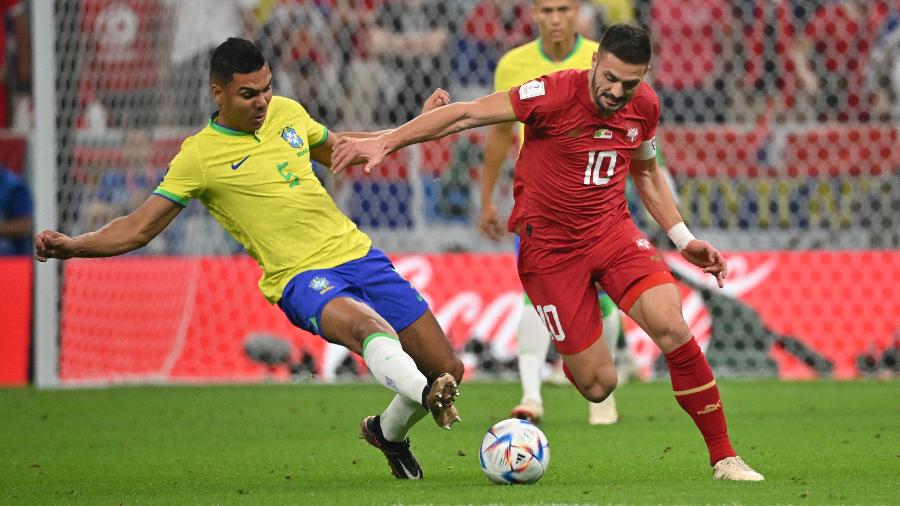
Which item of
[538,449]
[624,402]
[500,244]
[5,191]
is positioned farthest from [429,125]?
[5,191]

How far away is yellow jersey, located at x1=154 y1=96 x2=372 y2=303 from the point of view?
6516 millimetres

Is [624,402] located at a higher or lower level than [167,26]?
lower

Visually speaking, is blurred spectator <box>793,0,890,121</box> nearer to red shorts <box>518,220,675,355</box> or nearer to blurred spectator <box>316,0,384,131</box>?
blurred spectator <box>316,0,384,131</box>

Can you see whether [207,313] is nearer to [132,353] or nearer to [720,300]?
[132,353]

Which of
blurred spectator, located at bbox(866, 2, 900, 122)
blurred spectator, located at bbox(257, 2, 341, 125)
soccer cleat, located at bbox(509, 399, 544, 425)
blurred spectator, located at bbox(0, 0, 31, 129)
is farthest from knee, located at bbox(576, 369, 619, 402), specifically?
blurred spectator, located at bbox(0, 0, 31, 129)

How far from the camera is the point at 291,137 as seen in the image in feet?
22.3

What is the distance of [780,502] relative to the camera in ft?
16.9

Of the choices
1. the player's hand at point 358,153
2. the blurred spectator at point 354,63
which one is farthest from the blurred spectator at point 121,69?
the player's hand at point 358,153

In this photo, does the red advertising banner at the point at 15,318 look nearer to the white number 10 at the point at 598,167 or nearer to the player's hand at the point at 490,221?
the player's hand at the point at 490,221

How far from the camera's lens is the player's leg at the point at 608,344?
349 inches

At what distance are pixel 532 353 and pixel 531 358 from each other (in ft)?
0.11

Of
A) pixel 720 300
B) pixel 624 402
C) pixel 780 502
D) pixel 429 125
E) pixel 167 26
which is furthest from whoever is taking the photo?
pixel 167 26

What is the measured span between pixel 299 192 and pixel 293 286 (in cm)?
50

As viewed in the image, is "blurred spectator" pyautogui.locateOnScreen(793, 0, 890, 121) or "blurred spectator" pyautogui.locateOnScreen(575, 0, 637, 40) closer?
"blurred spectator" pyautogui.locateOnScreen(793, 0, 890, 121)
